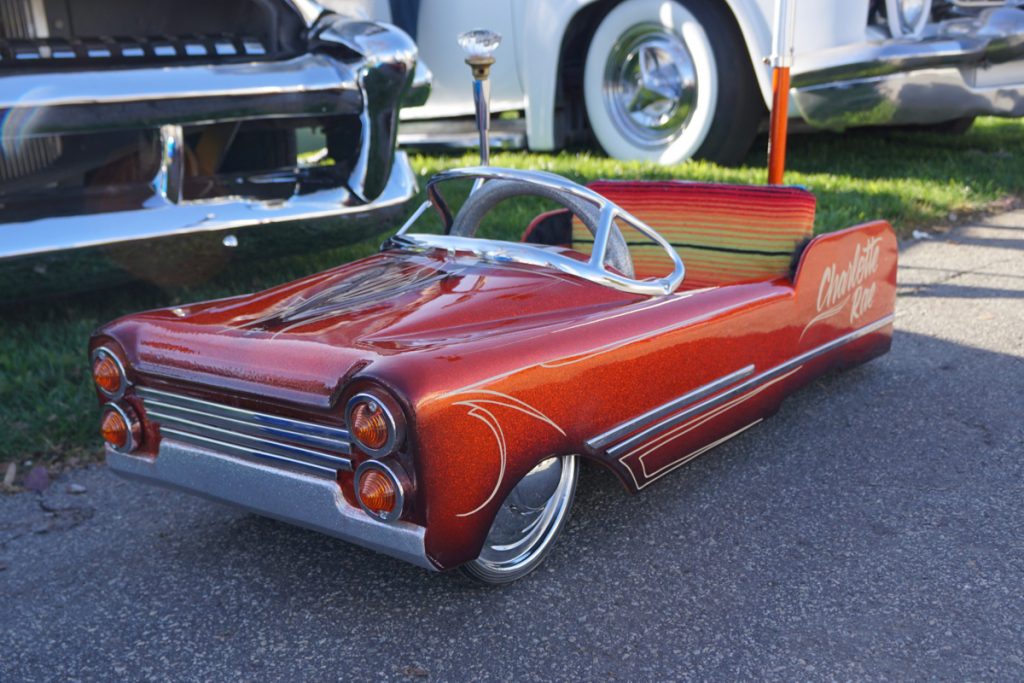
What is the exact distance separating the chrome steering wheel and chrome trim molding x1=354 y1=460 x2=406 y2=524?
989 millimetres

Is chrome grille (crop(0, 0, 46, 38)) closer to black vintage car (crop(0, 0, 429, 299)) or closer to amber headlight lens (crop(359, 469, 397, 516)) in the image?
black vintage car (crop(0, 0, 429, 299))

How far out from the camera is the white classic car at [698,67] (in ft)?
18.6

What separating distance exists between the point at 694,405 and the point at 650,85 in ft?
13.4

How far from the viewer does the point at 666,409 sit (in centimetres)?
269

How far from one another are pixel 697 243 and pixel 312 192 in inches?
60.2

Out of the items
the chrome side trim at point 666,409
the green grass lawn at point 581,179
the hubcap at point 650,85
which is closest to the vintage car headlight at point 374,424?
the chrome side trim at point 666,409

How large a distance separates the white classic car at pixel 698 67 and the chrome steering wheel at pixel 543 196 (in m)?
2.42

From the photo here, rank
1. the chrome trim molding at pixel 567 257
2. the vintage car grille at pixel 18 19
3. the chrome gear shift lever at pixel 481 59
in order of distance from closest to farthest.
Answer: the chrome trim molding at pixel 567 257 → the chrome gear shift lever at pixel 481 59 → the vintage car grille at pixel 18 19

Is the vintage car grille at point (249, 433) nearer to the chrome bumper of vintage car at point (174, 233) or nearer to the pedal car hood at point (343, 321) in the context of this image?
the pedal car hood at point (343, 321)

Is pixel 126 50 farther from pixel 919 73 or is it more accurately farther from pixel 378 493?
pixel 919 73

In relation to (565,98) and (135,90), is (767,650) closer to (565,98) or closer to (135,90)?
(135,90)

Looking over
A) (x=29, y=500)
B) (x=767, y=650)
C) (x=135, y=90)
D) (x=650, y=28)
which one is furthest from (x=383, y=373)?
(x=650, y=28)

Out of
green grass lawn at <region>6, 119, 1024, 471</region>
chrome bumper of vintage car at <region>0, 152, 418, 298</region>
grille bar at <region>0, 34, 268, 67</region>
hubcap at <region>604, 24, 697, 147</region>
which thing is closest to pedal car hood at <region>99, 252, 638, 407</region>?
green grass lawn at <region>6, 119, 1024, 471</region>

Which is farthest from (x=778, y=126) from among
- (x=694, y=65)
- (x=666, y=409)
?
(x=666, y=409)
